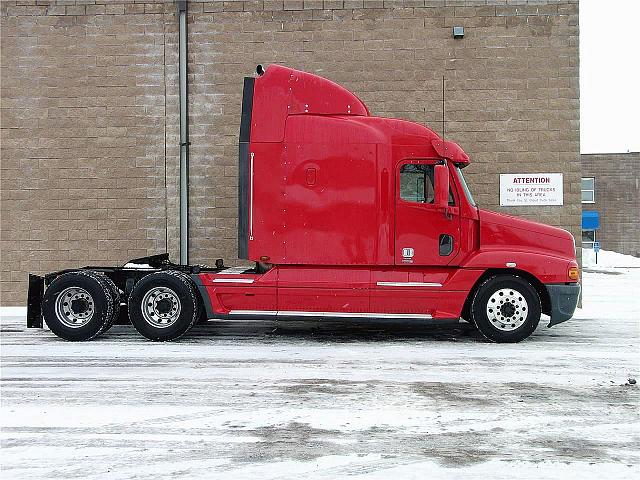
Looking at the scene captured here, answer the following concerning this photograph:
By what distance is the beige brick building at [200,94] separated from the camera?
11977mm

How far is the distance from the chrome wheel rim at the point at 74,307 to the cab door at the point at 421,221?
14.8ft

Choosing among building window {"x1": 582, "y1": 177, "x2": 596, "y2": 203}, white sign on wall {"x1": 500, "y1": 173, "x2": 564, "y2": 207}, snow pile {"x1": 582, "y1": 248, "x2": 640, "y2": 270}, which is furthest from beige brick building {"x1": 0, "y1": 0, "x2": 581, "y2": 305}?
building window {"x1": 582, "y1": 177, "x2": 596, "y2": 203}

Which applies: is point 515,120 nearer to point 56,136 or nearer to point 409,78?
point 409,78

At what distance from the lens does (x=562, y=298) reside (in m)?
8.30

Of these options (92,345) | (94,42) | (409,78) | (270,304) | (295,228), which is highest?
(94,42)

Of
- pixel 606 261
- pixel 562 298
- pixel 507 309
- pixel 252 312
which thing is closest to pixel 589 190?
pixel 606 261

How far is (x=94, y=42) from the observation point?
490 inches

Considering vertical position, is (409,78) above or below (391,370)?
above

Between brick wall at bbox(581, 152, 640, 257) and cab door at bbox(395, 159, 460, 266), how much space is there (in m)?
37.8

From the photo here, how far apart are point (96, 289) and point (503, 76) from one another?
8.58 metres

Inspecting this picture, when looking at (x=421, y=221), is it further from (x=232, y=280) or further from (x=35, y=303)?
(x=35, y=303)

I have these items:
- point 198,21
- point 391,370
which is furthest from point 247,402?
point 198,21

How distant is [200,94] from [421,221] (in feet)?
20.4

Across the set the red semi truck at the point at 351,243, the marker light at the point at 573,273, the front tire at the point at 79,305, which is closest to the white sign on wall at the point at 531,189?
the red semi truck at the point at 351,243
